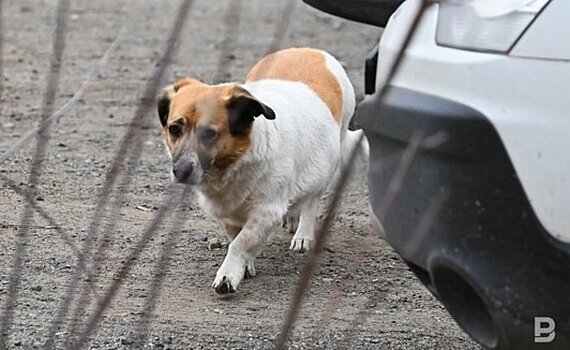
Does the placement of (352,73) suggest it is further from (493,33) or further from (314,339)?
(493,33)

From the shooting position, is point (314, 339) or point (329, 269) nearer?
point (314, 339)

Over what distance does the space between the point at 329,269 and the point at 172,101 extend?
1.07m

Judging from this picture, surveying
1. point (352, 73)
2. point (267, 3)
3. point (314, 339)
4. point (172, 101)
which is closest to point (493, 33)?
point (314, 339)

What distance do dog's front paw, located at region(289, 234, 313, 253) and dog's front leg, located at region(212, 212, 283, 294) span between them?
0.55 metres

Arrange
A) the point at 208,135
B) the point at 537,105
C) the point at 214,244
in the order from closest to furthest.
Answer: the point at 537,105
the point at 208,135
the point at 214,244

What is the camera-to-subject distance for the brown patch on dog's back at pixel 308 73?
584 cm

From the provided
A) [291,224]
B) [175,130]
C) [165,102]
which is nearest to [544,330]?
[175,130]

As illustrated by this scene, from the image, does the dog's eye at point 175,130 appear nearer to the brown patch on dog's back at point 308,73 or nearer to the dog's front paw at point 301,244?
the brown patch on dog's back at point 308,73

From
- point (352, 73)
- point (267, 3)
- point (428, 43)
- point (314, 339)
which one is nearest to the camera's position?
point (428, 43)

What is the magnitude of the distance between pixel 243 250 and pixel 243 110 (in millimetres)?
567

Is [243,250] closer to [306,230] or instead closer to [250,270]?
[250,270]

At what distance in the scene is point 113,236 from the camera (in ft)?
19.6

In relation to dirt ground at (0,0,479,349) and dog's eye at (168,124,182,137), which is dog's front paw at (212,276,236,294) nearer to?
dirt ground at (0,0,479,349)

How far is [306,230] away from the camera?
5918 mm
